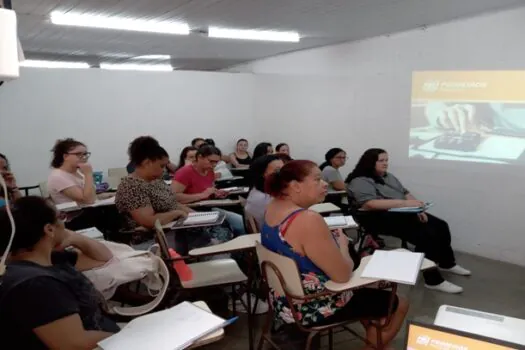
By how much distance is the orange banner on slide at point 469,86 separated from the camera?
4.30 meters

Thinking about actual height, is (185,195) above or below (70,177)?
below

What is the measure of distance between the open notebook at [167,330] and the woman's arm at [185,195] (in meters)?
2.59

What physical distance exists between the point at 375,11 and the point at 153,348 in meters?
3.85

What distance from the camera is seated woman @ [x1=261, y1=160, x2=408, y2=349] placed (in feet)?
6.91

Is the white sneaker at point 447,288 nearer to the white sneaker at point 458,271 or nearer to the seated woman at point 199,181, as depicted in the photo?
the white sneaker at point 458,271

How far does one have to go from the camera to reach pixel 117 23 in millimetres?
4762

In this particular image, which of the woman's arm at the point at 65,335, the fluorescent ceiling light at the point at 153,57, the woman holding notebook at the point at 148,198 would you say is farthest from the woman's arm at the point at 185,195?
the fluorescent ceiling light at the point at 153,57

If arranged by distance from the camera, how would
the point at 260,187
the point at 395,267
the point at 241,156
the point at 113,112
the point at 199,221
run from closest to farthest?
the point at 395,267 < the point at 199,221 < the point at 260,187 < the point at 113,112 < the point at 241,156

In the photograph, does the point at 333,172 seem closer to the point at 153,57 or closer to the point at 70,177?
the point at 70,177

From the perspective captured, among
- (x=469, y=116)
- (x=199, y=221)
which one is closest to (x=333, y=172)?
(x=469, y=116)

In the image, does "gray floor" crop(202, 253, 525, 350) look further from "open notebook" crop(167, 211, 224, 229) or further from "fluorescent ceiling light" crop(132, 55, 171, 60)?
"fluorescent ceiling light" crop(132, 55, 171, 60)

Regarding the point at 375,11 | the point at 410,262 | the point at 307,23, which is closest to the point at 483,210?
the point at 375,11

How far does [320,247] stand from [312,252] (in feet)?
0.15

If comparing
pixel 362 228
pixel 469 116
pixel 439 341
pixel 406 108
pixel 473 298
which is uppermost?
pixel 406 108
